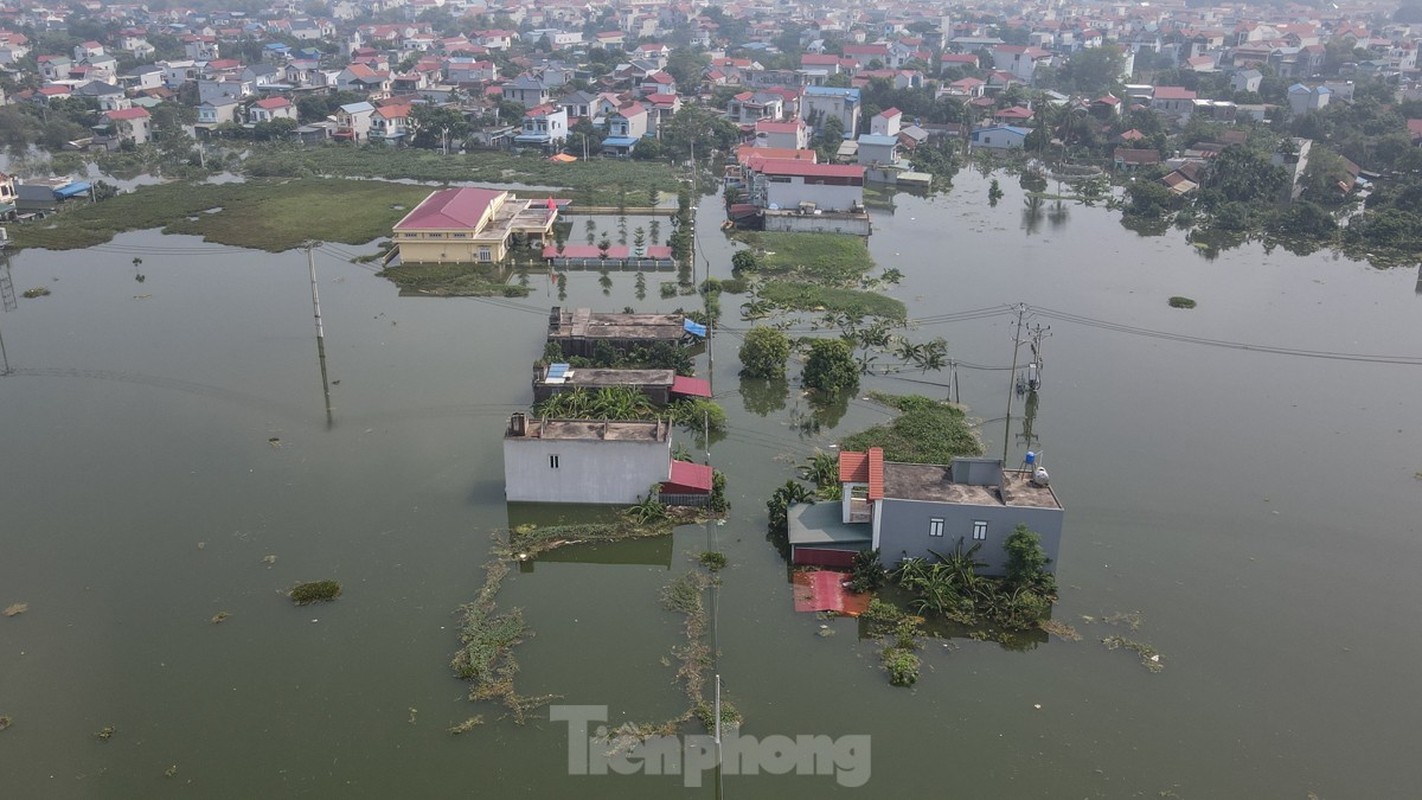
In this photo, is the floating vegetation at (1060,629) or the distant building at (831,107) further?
the distant building at (831,107)

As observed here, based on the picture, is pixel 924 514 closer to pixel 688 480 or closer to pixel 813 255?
pixel 688 480

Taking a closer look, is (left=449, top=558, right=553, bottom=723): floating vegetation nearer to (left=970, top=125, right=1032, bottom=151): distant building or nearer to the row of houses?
the row of houses

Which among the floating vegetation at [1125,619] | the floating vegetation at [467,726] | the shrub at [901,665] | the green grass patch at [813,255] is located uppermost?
the green grass patch at [813,255]

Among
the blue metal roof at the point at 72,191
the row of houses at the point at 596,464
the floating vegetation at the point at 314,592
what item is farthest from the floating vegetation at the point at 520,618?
the blue metal roof at the point at 72,191

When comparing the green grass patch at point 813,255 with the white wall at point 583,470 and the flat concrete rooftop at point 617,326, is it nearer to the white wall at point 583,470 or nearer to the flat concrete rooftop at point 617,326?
the flat concrete rooftop at point 617,326

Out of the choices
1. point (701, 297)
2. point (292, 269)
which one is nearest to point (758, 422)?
point (701, 297)

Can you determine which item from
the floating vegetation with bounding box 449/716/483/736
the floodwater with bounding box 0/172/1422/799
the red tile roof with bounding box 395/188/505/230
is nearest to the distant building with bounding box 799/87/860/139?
the red tile roof with bounding box 395/188/505/230

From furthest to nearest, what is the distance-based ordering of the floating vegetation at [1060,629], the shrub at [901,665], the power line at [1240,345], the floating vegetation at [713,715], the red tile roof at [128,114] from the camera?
the red tile roof at [128,114] → the power line at [1240,345] → the floating vegetation at [1060,629] → the shrub at [901,665] → the floating vegetation at [713,715]

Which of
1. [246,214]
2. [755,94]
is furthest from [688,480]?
[755,94]
